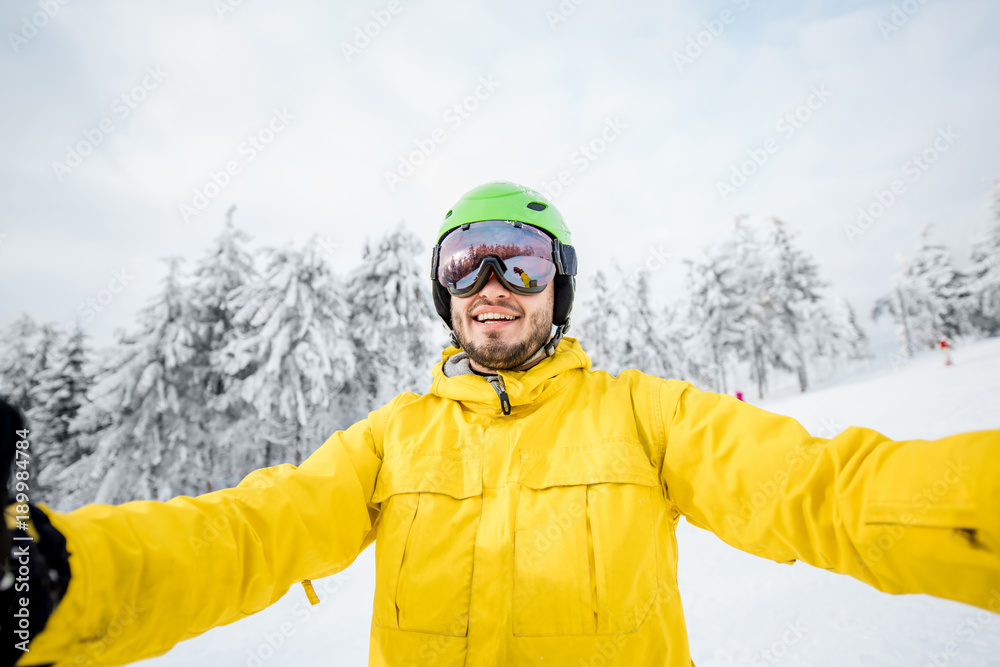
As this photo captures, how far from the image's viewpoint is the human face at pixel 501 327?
2443 mm

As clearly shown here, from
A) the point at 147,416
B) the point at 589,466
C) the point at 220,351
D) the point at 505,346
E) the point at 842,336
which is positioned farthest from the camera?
the point at 842,336

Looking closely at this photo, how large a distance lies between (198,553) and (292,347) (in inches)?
544

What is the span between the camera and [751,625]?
4.91 meters

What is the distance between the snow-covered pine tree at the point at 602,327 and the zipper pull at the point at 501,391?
872 inches

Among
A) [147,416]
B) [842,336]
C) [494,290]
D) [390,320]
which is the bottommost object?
[494,290]

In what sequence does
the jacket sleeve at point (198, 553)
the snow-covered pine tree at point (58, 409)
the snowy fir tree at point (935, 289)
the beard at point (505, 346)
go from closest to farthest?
the jacket sleeve at point (198, 553)
the beard at point (505, 346)
the snow-covered pine tree at point (58, 409)
the snowy fir tree at point (935, 289)

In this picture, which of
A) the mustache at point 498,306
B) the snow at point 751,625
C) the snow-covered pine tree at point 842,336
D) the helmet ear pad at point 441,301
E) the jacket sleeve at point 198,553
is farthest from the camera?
the snow-covered pine tree at point 842,336

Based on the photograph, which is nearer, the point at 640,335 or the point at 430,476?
the point at 430,476

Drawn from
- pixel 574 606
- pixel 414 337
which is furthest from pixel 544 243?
pixel 414 337

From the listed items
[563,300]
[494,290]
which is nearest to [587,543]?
[494,290]

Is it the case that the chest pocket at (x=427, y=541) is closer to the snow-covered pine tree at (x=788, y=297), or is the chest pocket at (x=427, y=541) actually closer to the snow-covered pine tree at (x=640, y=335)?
→ the snow-covered pine tree at (x=640, y=335)

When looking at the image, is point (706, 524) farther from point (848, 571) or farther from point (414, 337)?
point (414, 337)

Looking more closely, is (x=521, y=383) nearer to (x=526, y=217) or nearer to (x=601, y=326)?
(x=526, y=217)

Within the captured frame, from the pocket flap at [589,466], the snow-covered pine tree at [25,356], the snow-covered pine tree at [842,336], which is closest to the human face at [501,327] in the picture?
the pocket flap at [589,466]
